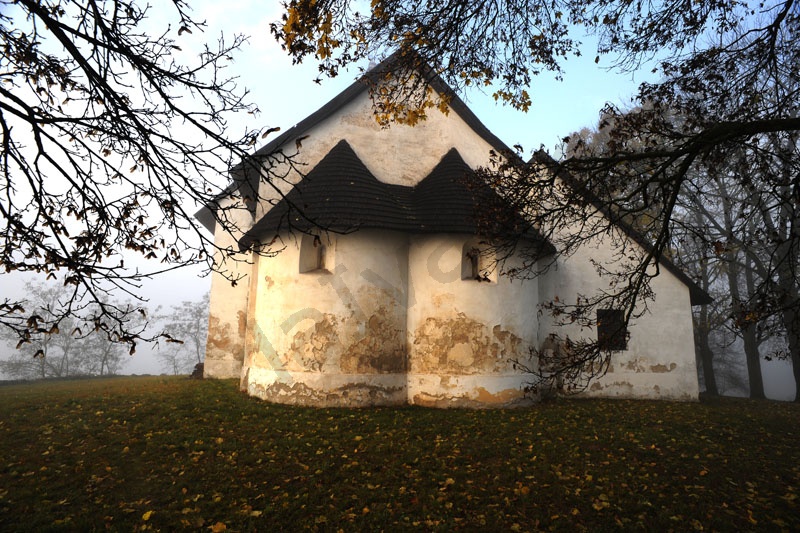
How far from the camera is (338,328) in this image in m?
9.48

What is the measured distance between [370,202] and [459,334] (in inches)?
141

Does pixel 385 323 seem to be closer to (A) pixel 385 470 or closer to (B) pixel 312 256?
(B) pixel 312 256

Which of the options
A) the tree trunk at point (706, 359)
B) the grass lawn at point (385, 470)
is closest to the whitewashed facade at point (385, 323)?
the grass lawn at point (385, 470)

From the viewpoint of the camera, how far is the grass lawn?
14.7ft

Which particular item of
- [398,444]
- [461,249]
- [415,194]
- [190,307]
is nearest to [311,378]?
[398,444]

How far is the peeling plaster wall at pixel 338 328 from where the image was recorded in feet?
30.8

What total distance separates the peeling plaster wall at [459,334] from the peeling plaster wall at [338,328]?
0.43 metres

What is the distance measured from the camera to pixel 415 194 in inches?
452

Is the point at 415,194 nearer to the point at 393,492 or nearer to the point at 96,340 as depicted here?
the point at 393,492

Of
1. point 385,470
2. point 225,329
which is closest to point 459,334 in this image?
point 385,470

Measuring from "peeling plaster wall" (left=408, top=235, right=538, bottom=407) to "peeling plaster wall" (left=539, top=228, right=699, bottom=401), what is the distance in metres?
2.25

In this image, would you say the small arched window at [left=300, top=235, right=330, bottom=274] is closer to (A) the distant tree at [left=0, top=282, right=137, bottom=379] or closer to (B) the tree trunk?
(B) the tree trunk

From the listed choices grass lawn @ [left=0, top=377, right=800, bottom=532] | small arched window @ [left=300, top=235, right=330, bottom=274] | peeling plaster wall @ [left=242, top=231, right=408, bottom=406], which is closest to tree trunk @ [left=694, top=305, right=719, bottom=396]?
grass lawn @ [left=0, top=377, right=800, bottom=532]

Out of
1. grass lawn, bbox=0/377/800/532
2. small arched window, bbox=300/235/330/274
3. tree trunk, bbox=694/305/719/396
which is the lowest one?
grass lawn, bbox=0/377/800/532
